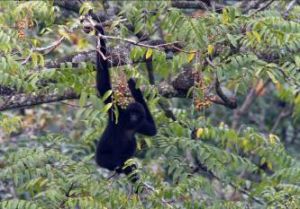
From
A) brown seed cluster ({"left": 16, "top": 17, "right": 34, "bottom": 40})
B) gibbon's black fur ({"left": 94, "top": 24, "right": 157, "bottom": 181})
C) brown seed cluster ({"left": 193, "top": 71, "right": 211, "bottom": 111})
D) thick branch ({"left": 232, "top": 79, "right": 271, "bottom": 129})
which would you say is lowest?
thick branch ({"left": 232, "top": 79, "right": 271, "bottom": 129})

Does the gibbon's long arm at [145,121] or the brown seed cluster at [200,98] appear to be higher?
the brown seed cluster at [200,98]

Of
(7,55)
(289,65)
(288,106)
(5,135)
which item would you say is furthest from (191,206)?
(288,106)

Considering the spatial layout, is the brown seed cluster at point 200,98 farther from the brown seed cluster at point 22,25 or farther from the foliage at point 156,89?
the brown seed cluster at point 22,25

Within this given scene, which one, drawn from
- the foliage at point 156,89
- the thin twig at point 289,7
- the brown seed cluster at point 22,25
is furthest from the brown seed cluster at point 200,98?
the thin twig at point 289,7

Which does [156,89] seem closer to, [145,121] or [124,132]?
[145,121]

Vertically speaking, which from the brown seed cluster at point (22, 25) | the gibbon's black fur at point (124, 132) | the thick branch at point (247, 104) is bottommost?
the thick branch at point (247, 104)

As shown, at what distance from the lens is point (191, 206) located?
6.02 meters

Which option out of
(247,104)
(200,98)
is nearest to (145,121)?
(200,98)

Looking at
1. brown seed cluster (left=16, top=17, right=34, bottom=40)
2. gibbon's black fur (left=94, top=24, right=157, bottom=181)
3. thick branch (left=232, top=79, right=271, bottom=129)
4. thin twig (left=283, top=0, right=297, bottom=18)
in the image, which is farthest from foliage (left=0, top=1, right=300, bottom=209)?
thick branch (left=232, top=79, right=271, bottom=129)

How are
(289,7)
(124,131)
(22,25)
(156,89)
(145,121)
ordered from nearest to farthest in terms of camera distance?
(22,25)
(156,89)
(145,121)
(124,131)
(289,7)

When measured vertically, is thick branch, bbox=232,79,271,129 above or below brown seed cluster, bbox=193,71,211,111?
below

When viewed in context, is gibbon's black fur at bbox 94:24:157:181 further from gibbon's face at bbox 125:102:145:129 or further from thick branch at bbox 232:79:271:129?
thick branch at bbox 232:79:271:129

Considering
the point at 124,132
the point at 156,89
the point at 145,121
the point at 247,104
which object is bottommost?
the point at 247,104

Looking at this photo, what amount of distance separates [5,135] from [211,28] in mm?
3668
